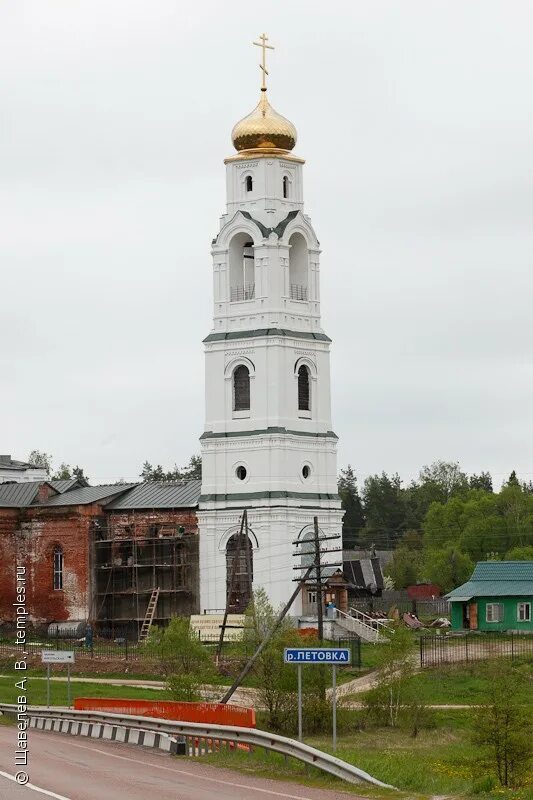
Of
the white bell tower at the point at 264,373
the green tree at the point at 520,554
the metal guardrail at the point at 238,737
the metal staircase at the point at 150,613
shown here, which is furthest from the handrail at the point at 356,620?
the metal guardrail at the point at 238,737

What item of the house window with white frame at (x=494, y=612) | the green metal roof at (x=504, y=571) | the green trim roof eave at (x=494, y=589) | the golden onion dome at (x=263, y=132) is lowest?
the house window with white frame at (x=494, y=612)

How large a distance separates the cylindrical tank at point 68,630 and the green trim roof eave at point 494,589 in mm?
14303

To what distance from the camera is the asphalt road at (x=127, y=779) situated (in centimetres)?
2647

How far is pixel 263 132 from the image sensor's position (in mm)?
72688

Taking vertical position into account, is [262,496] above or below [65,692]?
above

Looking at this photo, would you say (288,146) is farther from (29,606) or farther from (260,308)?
(29,606)

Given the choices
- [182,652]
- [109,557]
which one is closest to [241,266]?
[109,557]

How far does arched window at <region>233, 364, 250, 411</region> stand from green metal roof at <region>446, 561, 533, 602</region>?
10763mm

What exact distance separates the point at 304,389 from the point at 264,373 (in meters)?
2.37

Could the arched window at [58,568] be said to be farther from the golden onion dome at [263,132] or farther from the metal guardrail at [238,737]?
the metal guardrail at [238,737]

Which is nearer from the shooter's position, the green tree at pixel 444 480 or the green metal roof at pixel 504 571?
the green metal roof at pixel 504 571

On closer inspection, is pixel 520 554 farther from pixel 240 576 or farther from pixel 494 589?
pixel 240 576

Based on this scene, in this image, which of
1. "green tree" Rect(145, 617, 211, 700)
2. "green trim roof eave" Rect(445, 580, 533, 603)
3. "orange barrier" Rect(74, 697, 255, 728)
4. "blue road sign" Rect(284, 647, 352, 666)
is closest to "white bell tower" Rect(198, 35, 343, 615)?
"green trim roof eave" Rect(445, 580, 533, 603)

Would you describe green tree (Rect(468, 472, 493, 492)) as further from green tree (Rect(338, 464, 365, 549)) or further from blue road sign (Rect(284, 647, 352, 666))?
blue road sign (Rect(284, 647, 352, 666))
